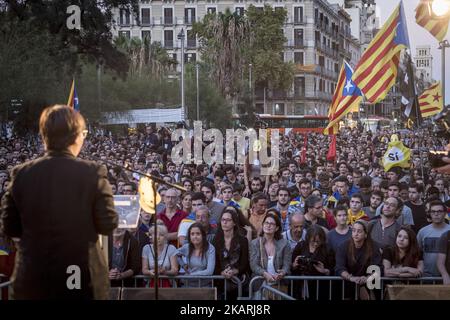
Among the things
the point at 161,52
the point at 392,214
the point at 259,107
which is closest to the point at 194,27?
the point at 161,52

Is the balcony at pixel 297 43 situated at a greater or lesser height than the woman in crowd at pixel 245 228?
greater

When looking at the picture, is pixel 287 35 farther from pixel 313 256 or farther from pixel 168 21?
pixel 313 256

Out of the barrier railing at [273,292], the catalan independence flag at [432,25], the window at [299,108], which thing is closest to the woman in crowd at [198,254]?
the barrier railing at [273,292]

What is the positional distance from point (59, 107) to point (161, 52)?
52671 millimetres

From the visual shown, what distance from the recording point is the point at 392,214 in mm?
7941

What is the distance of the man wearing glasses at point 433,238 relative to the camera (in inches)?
280

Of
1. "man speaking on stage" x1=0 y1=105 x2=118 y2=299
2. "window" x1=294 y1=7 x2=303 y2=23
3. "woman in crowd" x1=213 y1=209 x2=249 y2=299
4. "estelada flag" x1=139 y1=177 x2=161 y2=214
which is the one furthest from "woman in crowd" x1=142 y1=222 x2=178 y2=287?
"window" x1=294 y1=7 x2=303 y2=23

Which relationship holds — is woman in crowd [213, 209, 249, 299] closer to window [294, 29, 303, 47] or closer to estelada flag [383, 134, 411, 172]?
estelada flag [383, 134, 411, 172]

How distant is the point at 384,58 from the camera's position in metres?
12.9

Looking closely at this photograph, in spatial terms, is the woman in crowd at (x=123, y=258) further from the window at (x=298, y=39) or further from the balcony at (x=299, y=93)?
the window at (x=298, y=39)

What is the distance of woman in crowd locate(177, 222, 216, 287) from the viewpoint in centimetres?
702

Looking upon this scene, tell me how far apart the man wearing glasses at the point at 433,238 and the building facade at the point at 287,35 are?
66.5 metres

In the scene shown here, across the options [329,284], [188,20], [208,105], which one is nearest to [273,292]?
[329,284]

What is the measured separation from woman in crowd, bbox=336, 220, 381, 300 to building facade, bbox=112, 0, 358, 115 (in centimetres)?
6703
